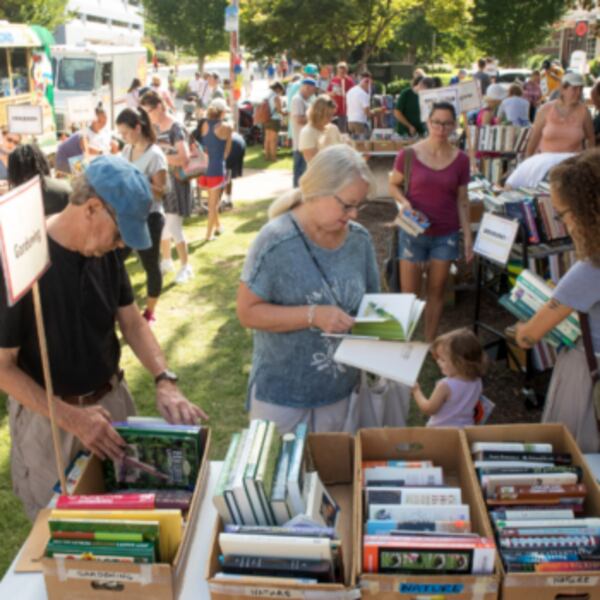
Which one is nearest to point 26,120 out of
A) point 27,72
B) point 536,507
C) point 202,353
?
point 202,353

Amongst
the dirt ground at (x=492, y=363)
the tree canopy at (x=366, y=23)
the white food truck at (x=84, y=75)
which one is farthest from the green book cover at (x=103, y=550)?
the tree canopy at (x=366, y=23)

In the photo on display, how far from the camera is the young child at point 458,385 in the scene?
11.4ft

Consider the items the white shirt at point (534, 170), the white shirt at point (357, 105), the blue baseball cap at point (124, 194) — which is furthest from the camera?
the white shirt at point (357, 105)

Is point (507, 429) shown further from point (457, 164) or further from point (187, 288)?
point (187, 288)

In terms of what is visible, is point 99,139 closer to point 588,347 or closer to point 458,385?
point 458,385

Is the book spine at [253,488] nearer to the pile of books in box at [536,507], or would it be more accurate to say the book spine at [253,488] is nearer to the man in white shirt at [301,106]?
the pile of books in box at [536,507]

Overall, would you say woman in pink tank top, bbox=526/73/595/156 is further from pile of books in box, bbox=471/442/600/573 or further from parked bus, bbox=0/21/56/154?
parked bus, bbox=0/21/56/154

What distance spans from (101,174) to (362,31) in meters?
25.5

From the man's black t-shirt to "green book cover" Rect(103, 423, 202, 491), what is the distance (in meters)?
0.34

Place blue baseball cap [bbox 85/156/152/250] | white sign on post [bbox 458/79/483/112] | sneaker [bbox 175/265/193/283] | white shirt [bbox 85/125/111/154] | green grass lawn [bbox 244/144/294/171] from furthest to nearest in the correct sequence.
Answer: green grass lawn [bbox 244/144/294/171]
white shirt [bbox 85/125/111/154]
white sign on post [bbox 458/79/483/112]
sneaker [bbox 175/265/193/283]
blue baseball cap [bbox 85/156/152/250]

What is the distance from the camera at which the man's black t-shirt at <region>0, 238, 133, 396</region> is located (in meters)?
2.28

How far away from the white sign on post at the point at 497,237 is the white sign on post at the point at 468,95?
358cm

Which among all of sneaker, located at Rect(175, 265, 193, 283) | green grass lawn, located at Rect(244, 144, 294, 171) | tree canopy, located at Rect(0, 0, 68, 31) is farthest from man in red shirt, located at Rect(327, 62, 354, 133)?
tree canopy, located at Rect(0, 0, 68, 31)

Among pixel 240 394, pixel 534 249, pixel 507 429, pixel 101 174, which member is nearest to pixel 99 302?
pixel 101 174
